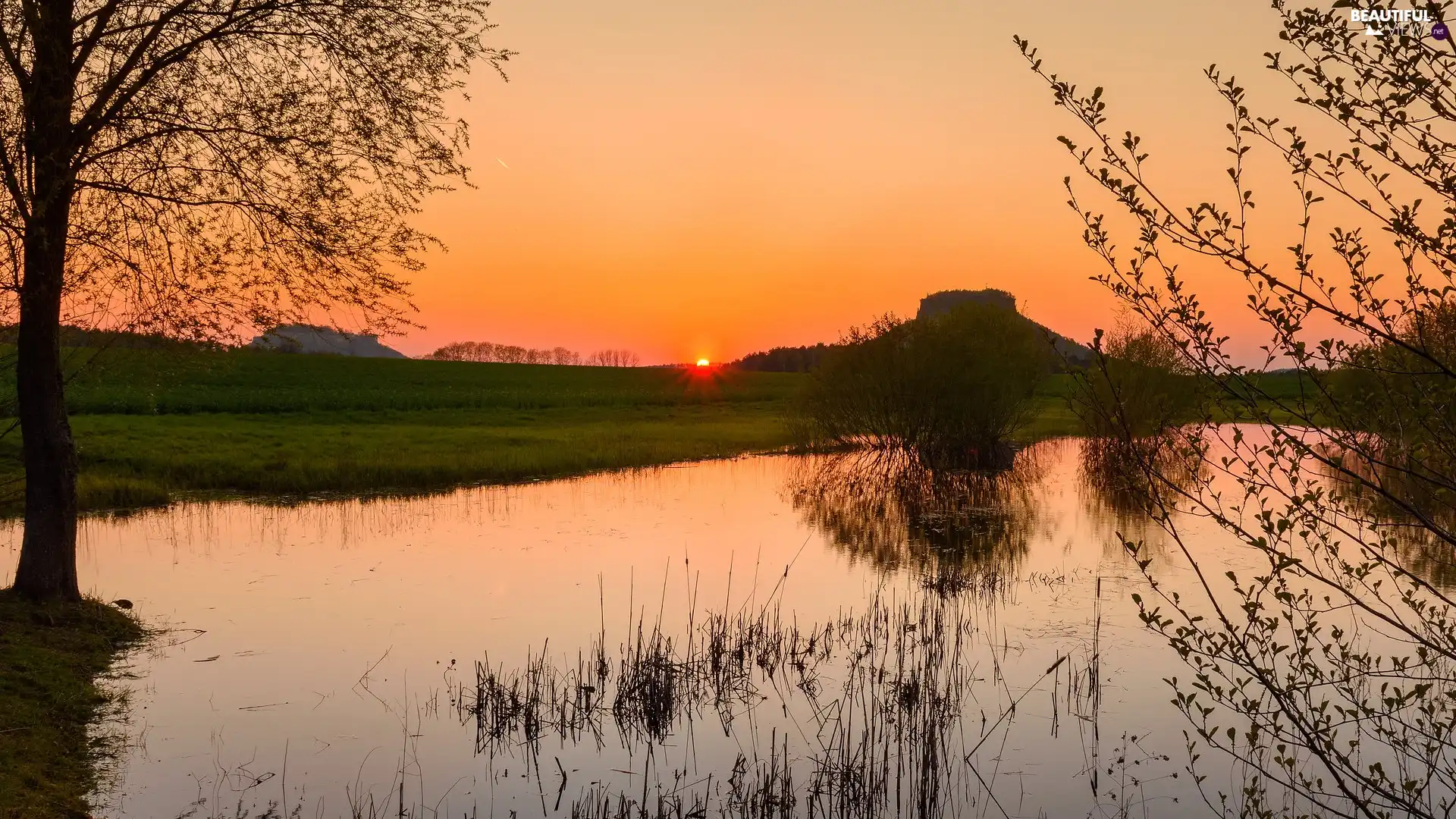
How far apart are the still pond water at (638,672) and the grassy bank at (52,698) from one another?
390 mm

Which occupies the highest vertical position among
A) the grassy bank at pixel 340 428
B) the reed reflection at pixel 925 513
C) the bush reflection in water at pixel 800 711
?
the grassy bank at pixel 340 428

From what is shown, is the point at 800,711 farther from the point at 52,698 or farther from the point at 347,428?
the point at 347,428

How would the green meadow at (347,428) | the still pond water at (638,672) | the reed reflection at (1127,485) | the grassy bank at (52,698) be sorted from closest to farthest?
the reed reflection at (1127,485)
the grassy bank at (52,698)
the still pond water at (638,672)
the green meadow at (347,428)

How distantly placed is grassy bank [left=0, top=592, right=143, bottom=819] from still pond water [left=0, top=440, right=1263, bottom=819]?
390mm

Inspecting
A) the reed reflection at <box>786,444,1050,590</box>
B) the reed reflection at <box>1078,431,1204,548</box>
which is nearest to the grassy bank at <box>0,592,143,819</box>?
the reed reflection at <box>1078,431,1204,548</box>

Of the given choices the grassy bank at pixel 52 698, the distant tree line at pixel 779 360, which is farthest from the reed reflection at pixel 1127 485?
the distant tree line at pixel 779 360

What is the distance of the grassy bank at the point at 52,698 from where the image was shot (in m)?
7.46

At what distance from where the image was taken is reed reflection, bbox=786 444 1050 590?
1756 cm

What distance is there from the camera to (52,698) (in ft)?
30.9

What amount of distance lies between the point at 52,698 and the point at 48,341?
451cm

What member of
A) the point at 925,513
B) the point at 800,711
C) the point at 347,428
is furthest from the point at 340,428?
the point at 800,711

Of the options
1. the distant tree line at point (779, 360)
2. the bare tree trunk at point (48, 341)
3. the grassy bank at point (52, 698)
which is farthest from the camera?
the distant tree line at point (779, 360)

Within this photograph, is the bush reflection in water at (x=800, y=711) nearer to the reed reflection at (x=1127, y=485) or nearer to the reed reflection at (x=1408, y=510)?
the reed reflection at (x=1127, y=485)

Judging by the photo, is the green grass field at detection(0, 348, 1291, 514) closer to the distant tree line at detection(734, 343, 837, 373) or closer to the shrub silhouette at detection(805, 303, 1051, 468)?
the shrub silhouette at detection(805, 303, 1051, 468)
